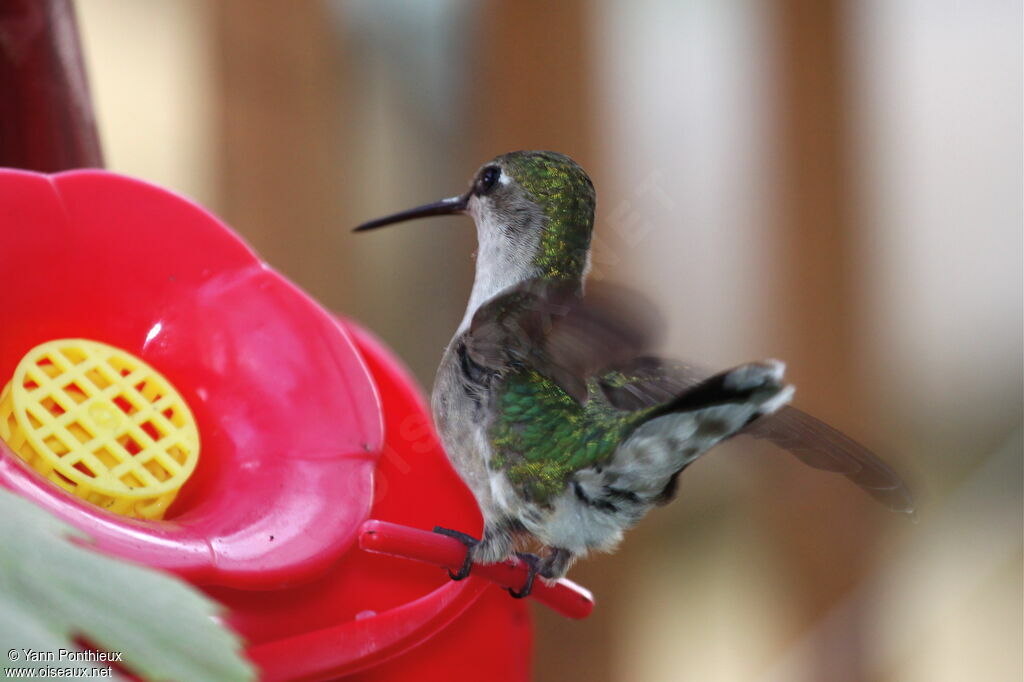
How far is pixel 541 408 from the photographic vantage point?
124cm

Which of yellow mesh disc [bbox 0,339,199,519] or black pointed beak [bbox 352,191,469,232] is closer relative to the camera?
yellow mesh disc [bbox 0,339,199,519]

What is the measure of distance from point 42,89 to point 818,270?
2227mm

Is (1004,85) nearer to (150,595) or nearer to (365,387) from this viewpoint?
(365,387)

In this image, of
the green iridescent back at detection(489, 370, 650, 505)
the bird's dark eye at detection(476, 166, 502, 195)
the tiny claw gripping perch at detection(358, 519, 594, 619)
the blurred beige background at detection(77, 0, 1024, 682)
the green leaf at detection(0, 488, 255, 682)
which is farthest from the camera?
the blurred beige background at detection(77, 0, 1024, 682)

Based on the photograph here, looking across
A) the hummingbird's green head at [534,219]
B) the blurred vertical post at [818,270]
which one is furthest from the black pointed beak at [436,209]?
the blurred vertical post at [818,270]

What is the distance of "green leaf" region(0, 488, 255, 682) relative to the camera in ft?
1.11

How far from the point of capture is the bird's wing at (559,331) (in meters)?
0.96

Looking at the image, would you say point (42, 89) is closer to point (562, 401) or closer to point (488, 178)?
point (488, 178)

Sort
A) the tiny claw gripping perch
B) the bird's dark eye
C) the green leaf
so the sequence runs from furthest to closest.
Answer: the bird's dark eye
the tiny claw gripping perch
the green leaf

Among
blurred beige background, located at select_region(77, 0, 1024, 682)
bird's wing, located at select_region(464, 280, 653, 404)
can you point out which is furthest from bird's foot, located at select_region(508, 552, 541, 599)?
blurred beige background, located at select_region(77, 0, 1024, 682)

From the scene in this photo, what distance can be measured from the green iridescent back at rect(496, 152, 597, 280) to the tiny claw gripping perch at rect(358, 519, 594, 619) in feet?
1.22

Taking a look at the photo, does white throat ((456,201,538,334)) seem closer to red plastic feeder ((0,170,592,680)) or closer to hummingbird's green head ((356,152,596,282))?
hummingbird's green head ((356,152,596,282))

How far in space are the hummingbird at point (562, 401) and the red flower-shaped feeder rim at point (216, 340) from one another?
12 centimetres

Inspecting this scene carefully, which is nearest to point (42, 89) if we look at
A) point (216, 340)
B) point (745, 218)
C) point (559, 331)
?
point (216, 340)
